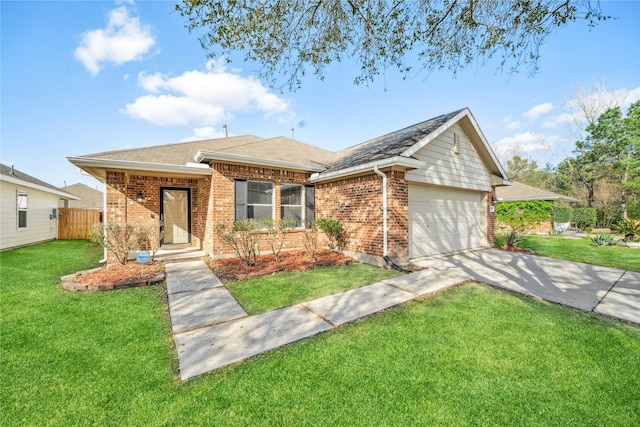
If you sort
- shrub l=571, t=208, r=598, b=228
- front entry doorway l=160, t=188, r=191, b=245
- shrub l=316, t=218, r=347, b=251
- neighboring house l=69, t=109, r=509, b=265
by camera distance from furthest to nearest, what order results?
shrub l=571, t=208, r=598, b=228, front entry doorway l=160, t=188, r=191, b=245, shrub l=316, t=218, r=347, b=251, neighboring house l=69, t=109, r=509, b=265

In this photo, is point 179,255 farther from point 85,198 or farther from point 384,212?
point 85,198

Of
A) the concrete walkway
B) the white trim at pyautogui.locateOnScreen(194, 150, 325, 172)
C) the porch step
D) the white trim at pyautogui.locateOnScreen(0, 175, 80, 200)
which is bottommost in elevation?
the concrete walkway

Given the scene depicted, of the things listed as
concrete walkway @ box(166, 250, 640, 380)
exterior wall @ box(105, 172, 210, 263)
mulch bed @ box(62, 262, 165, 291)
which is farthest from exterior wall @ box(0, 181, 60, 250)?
concrete walkway @ box(166, 250, 640, 380)

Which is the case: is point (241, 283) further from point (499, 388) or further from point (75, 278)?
point (499, 388)

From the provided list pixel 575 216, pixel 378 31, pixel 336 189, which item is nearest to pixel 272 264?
pixel 336 189

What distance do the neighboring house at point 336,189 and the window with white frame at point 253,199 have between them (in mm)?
32

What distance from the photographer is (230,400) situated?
2.12 meters

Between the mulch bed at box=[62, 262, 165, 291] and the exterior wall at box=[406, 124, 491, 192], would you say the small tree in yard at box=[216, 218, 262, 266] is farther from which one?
the exterior wall at box=[406, 124, 491, 192]

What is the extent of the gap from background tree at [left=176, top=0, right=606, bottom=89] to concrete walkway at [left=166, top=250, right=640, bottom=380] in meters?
4.42

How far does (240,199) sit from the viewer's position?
25.7 ft

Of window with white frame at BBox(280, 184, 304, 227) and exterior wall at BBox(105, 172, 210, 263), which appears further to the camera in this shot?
window with white frame at BBox(280, 184, 304, 227)

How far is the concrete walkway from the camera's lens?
9.81ft

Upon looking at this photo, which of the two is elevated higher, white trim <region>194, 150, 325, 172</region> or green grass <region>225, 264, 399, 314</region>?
white trim <region>194, 150, 325, 172</region>

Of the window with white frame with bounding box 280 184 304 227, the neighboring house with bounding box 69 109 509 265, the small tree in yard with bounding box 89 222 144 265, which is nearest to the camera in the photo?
the small tree in yard with bounding box 89 222 144 265
